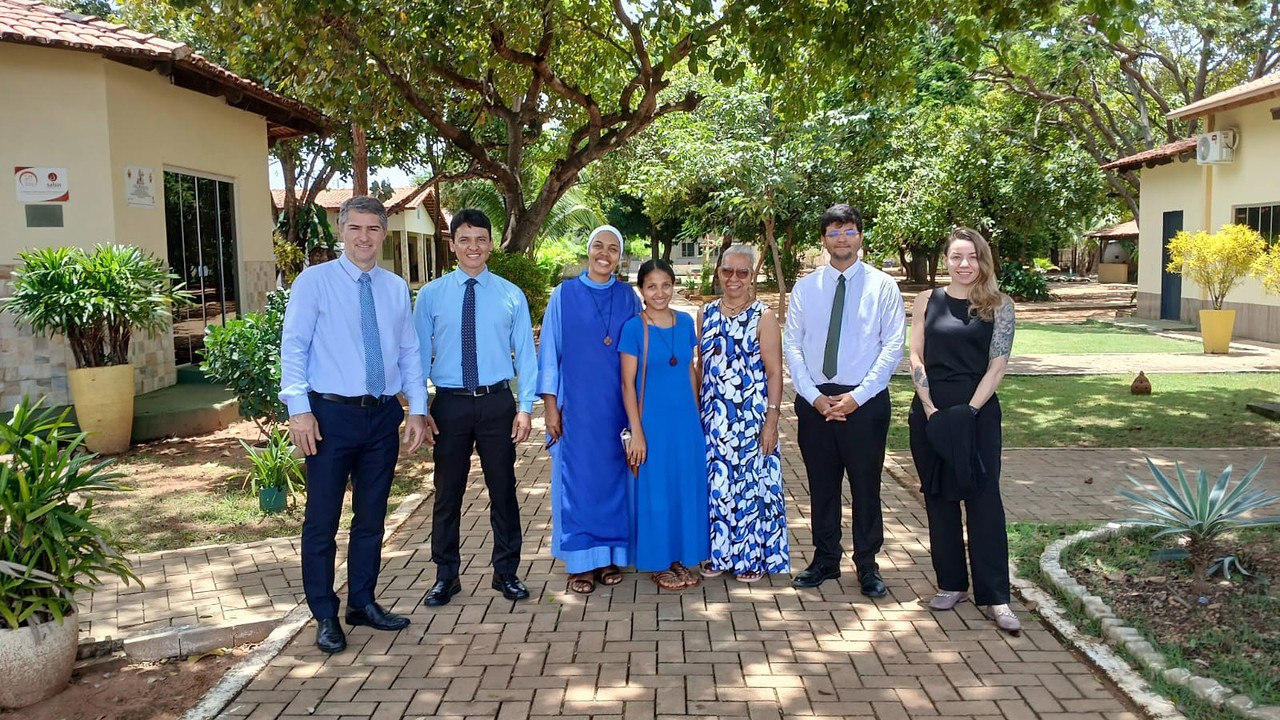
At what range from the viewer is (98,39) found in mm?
9164

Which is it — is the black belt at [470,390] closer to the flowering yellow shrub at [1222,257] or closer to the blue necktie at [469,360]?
the blue necktie at [469,360]

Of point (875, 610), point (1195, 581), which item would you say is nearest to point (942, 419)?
point (875, 610)

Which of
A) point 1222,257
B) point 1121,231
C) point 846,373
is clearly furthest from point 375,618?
point 1121,231

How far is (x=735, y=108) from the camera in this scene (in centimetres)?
1950

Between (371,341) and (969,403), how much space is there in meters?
2.82

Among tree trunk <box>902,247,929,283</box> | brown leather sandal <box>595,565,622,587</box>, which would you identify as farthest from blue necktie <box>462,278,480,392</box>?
tree trunk <box>902,247,929,283</box>

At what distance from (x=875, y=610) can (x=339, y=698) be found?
8.40ft

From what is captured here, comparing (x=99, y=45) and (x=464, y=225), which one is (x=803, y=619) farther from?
(x=99, y=45)

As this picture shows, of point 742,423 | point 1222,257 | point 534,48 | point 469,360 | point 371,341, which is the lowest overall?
point 742,423

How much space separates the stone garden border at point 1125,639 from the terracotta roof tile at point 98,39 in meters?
9.04

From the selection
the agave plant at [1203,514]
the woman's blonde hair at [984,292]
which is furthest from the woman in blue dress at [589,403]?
the agave plant at [1203,514]

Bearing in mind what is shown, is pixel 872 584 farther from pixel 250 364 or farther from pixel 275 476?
pixel 250 364

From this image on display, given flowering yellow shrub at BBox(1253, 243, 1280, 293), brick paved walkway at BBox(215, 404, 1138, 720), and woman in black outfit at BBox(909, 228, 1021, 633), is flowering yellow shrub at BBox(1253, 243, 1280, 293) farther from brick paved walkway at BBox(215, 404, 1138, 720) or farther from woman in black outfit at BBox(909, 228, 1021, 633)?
woman in black outfit at BBox(909, 228, 1021, 633)

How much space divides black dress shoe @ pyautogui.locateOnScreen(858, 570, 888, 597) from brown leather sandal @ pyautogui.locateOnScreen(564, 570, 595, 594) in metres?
1.42
